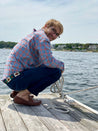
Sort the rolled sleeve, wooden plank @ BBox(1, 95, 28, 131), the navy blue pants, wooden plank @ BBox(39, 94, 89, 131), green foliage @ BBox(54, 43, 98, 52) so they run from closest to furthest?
1. wooden plank @ BBox(1, 95, 28, 131)
2. wooden plank @ BBox(39, 94, 89, 131)
3. the rolled sleeve
4. the navy blue pants
5. green foliage @ BBox(54, 43, 98, 52)

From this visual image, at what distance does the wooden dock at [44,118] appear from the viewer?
2375mm

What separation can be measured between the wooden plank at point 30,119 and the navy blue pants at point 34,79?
264 millimetres

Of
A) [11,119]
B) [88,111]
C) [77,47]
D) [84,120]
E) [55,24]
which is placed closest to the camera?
[11,119]

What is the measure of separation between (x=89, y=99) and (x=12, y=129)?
4.65 m

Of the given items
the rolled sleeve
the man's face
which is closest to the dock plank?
the rolled sleeve

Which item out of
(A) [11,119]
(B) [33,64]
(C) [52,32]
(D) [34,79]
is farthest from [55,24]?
(A) [11,119]

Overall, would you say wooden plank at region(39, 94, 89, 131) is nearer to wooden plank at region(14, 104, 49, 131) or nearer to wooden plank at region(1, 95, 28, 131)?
wooden plank at region(14, 104, 49, 131)

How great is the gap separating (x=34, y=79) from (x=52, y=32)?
696mm

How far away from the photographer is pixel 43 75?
2992mm

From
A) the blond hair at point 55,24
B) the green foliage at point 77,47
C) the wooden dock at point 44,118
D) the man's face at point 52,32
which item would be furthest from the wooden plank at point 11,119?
the green foliage at point 77,47

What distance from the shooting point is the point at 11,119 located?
2559 mm

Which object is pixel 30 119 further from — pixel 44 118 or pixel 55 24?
pixel 55 24

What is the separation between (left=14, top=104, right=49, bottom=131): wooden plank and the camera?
2.35 m

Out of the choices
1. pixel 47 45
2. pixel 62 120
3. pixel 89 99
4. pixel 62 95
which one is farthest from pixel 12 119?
pixel 89 99
